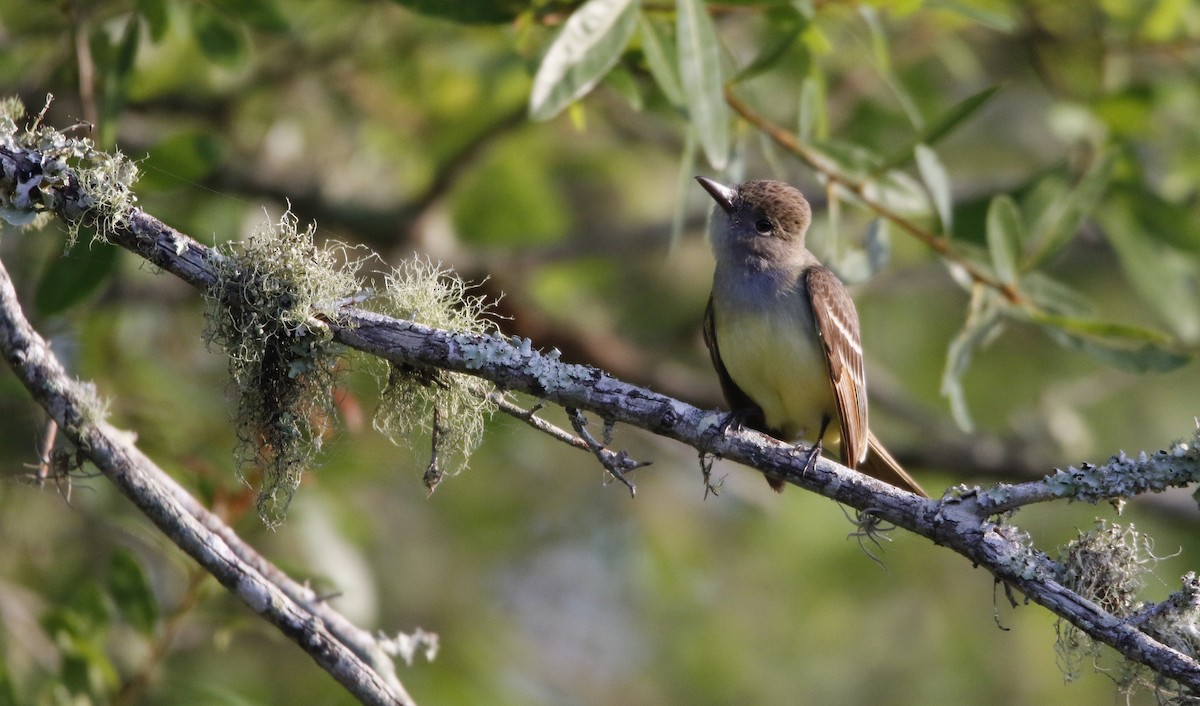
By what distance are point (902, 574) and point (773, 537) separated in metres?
1.21

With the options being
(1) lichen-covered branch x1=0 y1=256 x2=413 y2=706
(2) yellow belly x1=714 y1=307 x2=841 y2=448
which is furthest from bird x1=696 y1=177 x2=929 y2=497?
(1) lichen-covered branch x1=0 y1=256 x2=413 y2=706

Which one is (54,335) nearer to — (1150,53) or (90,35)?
(90,35)

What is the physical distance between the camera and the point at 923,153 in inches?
170

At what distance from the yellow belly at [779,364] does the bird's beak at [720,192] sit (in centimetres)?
59

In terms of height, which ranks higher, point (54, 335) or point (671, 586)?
point (54, 335)

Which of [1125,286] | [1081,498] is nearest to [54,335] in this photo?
[1081,498]

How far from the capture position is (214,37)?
450 cm

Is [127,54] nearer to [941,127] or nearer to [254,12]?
[254,12]

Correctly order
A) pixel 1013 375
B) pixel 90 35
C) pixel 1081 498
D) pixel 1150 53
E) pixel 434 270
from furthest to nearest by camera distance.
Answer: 1. pixel 1013 375
2. pixel 1150 53
3. pixel 90 35
4. pixel 434 270
5. pixel 1081 498

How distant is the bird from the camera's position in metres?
4.32

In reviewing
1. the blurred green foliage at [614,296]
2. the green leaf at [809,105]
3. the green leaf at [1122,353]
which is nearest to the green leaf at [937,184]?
the blurred green foliage at [614,296]

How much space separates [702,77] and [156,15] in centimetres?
190

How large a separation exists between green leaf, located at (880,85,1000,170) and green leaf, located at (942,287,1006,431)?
1.94ft

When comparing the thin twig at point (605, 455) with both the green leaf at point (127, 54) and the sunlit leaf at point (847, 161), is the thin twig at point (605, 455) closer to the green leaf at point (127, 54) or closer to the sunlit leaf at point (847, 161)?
the sunlit leaf at point (847, 161)
